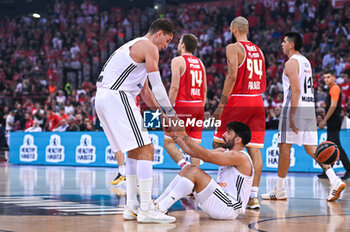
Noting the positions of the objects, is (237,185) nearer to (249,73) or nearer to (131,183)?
(131,183)

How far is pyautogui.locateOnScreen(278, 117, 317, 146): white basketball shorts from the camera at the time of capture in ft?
28.4

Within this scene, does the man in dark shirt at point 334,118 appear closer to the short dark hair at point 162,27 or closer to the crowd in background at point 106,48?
the crowd in background at point 106,48

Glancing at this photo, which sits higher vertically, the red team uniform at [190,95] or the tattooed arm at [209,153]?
the red team uniform at [190,95]

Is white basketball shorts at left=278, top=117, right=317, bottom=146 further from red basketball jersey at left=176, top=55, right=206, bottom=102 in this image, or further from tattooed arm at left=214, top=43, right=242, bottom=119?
red basketball jersey at left=176, top=55, right=206, bottom=102

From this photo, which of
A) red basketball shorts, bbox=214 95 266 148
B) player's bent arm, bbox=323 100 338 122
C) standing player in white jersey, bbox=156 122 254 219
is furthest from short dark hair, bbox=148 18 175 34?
player's bent arm, bbox=323 100 338 122

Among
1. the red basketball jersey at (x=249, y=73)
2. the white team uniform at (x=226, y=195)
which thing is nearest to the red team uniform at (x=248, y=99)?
the red basketball jersey at (x=249, y=73)

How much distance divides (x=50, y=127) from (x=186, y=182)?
15018 mm

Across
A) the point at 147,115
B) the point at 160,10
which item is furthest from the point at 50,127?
the point at 147,115

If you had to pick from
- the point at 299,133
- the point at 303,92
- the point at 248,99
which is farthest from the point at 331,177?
the point at 248,99

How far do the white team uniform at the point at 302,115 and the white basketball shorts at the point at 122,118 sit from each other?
3.29 meters

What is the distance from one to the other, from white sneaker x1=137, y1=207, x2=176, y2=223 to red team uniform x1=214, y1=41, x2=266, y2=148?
2173 mm

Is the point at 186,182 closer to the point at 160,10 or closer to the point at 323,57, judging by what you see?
the point at 323,57

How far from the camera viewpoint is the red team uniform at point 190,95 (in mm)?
9102

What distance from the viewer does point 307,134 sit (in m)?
8.73
